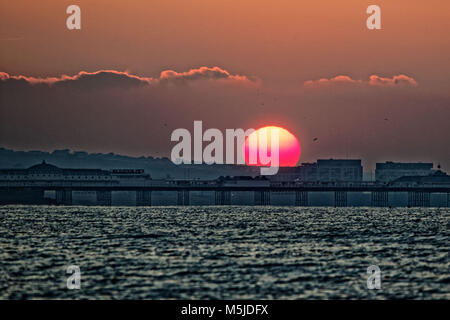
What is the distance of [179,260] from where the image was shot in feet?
240

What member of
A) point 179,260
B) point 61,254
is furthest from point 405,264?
point 61,254

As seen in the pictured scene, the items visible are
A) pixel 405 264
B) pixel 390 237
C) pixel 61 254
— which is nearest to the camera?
pixel 405 264

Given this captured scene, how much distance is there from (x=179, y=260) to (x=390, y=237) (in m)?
42.7

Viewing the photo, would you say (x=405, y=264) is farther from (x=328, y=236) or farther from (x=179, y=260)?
(x=328, y=236)

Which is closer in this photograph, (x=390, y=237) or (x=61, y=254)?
(x=61, y=254)

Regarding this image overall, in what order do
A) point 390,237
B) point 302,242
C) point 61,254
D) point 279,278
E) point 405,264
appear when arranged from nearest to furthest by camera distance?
point 279,278
point 405,264
point 61,254
point 302,242
point 390,237

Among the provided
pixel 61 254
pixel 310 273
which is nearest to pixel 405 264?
pixel 310 273
